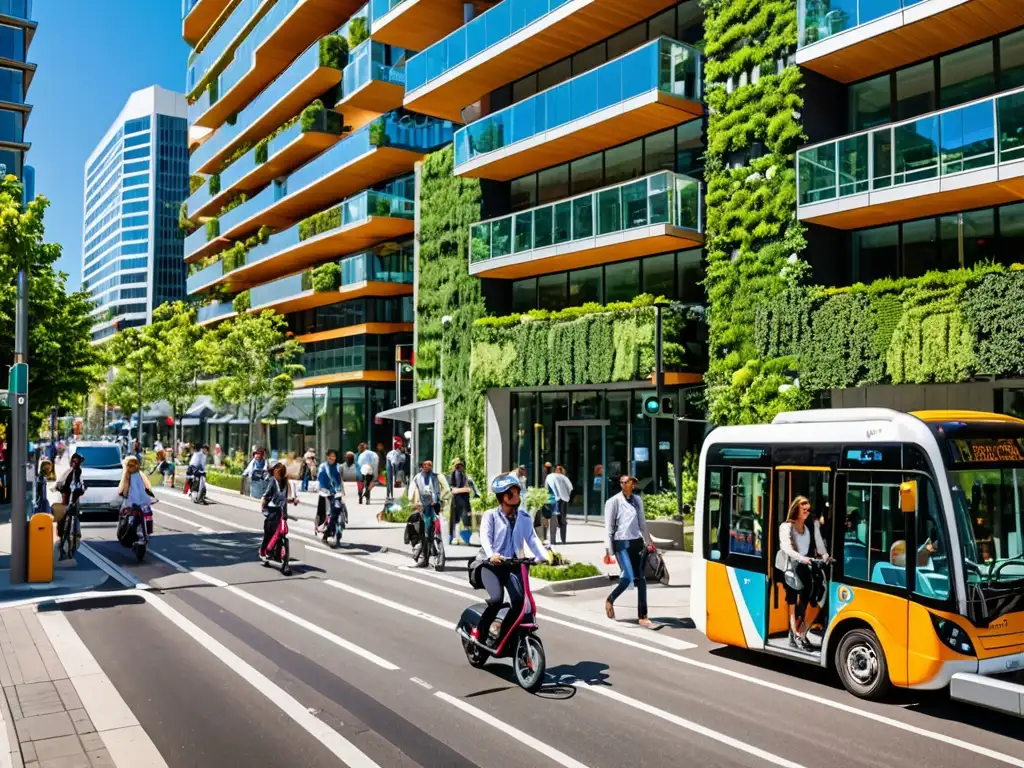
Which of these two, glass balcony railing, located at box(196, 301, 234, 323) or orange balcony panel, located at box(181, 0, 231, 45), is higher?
orange balcony panel, located at box(181, 0, 231, 45)

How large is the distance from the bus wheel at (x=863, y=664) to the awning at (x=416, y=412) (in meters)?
20.3

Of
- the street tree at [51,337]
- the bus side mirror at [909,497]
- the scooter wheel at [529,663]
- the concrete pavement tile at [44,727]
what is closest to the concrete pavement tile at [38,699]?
the concrete pavement tile at [44,727]

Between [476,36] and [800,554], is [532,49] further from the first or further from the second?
[800,554]

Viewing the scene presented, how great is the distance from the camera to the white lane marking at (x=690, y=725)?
6.95m

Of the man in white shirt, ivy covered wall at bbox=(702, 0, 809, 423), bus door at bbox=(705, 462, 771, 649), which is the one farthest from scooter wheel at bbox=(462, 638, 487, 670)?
ivy covered wall at bbox=(702, 0, 809, 423)

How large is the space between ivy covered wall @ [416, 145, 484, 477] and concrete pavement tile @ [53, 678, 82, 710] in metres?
21.4

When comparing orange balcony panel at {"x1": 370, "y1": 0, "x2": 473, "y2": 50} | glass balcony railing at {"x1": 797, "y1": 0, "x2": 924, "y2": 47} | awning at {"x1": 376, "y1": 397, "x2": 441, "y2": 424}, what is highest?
orange balcony panel at {"x1": 370, "y1": 0, "x2": 473, "y2": 50}

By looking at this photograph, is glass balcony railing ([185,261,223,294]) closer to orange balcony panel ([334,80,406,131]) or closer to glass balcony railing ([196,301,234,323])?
glass balcony railing ([196,301,234,323])

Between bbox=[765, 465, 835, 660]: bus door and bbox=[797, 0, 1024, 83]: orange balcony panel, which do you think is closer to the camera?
bbox=[765, 465, 835, 660]: bus door

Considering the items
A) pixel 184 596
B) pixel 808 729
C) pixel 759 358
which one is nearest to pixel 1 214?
pixel 184 596

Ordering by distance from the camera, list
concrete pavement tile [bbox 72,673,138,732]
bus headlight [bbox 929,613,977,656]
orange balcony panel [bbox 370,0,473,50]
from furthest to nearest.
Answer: orange balcony panel [bbox 370,0,473,50]
bus headlight [bbox 929,613,977,656]
concrete pavement tile [bbox 72,673,138,732]

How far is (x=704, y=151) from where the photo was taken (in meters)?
23.6

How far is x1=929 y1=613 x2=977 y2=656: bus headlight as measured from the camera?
796 cm

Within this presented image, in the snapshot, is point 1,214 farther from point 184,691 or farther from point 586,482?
point 586,482
